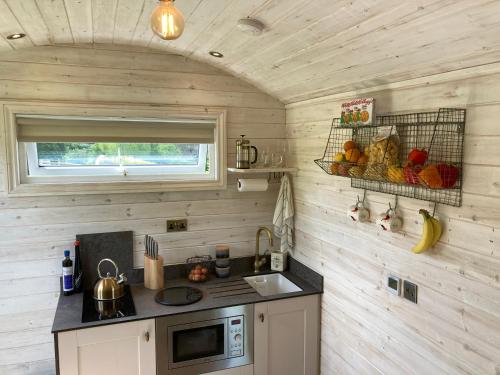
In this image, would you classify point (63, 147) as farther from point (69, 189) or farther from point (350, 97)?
point (350, 97)

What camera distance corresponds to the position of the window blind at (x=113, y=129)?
2.55 m

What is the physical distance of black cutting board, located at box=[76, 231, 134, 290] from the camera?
2.73 metres

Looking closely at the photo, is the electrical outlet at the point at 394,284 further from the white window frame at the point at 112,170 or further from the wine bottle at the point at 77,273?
the wine bottle at the point at 77,273

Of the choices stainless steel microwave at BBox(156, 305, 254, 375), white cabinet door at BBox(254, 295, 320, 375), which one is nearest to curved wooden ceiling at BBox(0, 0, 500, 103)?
white cabinet door at BBox(254, 295, 320, 375)

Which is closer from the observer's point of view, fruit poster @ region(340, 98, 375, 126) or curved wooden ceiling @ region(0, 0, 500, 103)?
curved wooden ceiling @ region(0, 0, 500, 103)

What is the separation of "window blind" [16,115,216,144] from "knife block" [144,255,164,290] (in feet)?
2.65

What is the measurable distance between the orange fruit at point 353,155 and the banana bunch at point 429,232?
1.58 ft

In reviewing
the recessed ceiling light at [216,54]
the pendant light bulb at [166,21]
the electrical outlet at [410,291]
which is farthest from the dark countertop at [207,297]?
the pendant light bulb at [166,21]

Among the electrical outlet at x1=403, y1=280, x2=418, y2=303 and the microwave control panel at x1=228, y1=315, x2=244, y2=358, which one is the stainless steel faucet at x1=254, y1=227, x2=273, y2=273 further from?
the electrical outlet at x1=403, y1=280, x2=418, y2=303

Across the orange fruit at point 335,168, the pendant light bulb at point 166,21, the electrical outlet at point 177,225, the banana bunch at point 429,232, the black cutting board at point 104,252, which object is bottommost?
the black cutting board at point 104,252

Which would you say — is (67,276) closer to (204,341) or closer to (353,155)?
(204,341)

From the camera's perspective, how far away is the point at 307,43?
1.92 metres

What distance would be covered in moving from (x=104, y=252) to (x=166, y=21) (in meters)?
1.96

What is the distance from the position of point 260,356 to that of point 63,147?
74.3 inches
